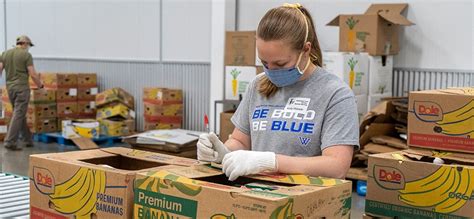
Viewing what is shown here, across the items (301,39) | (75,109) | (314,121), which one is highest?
(301,39)

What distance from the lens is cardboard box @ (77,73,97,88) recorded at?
8672 millimetres

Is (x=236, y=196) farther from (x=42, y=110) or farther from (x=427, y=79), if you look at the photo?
(x=42, y=110)

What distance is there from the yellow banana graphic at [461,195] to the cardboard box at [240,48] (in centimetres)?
411

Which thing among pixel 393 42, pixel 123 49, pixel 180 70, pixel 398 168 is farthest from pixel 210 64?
pixel 398 168

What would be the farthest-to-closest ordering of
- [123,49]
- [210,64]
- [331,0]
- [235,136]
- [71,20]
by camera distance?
[71,20] → [123,49] → [210,64] → [331,0] → [235,136]

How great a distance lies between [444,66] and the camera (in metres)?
5.89

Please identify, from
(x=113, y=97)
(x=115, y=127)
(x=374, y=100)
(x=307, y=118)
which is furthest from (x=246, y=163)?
(x=113, y=97)

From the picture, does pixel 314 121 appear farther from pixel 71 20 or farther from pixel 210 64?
pixel 71 20

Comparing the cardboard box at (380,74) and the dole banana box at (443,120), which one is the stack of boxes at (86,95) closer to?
the cardboard box at (380,74)

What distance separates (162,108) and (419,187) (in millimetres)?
6035

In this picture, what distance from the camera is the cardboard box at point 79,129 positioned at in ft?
25.6

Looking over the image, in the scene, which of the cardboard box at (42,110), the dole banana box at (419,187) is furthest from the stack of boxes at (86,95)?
the dole banana box at (419,187)

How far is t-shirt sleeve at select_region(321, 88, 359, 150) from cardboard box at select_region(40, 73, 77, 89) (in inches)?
277

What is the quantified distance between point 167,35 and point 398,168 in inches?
258
